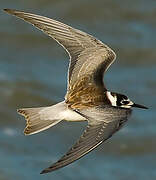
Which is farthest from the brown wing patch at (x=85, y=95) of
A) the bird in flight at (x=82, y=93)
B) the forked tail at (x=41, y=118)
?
the forked tail at (x=41, y=118)

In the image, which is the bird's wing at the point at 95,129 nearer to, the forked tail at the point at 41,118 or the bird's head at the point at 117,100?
the forked tail at the point at 41,118

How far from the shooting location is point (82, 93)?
21.0ft

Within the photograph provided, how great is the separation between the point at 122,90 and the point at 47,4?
2.19 metres

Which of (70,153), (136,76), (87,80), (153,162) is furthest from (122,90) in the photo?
(70,153)

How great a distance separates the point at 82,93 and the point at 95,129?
0.90 metres

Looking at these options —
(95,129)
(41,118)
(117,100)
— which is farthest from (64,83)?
(95,129)

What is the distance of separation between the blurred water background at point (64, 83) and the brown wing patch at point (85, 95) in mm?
2557

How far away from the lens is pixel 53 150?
30.4ft

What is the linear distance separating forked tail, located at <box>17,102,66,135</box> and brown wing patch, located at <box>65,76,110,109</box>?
0.39ft

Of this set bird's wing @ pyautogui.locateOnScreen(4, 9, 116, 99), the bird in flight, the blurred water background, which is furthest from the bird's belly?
the blurred water background

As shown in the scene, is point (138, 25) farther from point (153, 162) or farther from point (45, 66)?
point (153, 162)

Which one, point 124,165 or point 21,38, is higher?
point 21,38

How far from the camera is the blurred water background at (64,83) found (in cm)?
912

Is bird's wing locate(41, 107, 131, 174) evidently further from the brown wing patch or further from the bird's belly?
the brown wing patch
